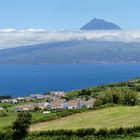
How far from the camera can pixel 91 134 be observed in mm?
37219

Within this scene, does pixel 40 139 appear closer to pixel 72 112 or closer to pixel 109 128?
pixel 109 128

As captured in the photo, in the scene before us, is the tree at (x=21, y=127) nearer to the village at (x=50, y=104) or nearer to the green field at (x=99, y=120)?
the green field at (x=99, y=120)

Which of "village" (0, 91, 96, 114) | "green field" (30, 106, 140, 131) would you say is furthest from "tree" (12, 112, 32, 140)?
"village" (0, 91, 96, 114)

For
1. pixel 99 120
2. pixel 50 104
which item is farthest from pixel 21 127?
pixel 50 104

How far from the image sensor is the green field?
4034cm

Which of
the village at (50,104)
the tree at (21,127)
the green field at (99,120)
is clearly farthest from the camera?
the village at (50,104)

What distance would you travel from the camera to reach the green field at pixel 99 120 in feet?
132

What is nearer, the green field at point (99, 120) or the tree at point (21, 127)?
the tree at point (21, 127)

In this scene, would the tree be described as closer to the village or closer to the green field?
the green field

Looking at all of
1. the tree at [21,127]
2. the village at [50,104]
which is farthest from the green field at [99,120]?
the village at [50,104]

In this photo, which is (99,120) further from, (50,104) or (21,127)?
(50,104)

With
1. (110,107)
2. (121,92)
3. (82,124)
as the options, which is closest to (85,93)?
(121,92)

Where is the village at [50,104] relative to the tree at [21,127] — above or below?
below

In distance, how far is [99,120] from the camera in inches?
1682
